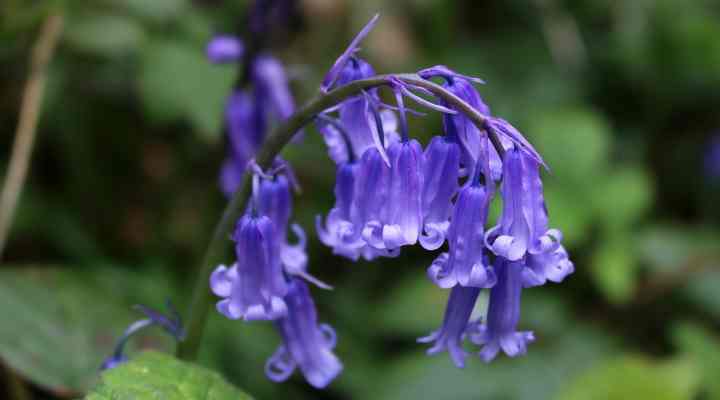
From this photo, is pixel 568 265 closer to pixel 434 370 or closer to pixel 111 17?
pixel 434 370

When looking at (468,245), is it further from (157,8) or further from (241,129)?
(157,8)

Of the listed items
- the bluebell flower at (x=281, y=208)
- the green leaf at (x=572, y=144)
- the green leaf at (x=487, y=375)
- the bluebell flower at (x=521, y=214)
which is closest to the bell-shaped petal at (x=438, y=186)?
the bluebell flower at (x=521, y=214)

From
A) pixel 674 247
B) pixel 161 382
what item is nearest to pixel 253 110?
pixel 161 382

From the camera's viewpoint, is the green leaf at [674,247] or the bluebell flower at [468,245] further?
the green leaf at [674,247]

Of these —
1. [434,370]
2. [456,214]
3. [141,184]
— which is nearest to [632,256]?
[434,370]

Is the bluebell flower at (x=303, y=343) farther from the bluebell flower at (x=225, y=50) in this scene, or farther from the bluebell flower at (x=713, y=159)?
the bluebell flower at (x=713, y=159)

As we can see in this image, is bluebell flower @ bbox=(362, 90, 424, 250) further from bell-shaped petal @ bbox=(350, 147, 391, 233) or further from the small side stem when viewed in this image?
the small side stem

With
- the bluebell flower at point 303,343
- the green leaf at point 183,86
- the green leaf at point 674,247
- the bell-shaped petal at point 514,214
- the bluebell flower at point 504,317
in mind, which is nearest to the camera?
the bell-shaped petal at point 514,214
